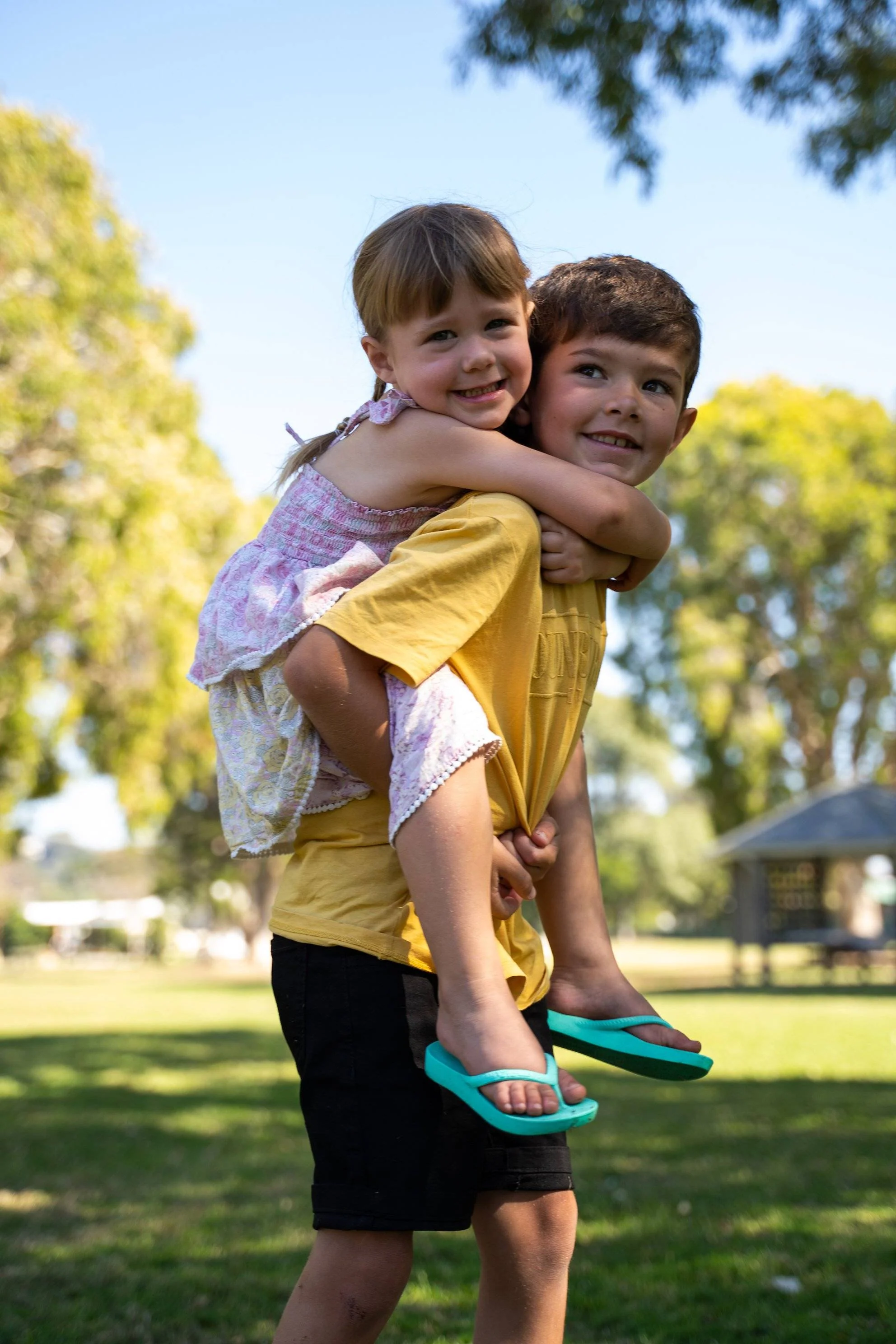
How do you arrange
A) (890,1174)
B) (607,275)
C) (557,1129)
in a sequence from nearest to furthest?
1. (557,1129)
2. (607,275)
3. (890,1174)

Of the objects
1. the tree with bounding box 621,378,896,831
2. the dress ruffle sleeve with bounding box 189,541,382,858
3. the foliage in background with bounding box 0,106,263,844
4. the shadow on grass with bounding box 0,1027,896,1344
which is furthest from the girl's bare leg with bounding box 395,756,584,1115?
the tree with bounding box 621,378,896,831

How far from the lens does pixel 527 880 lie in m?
1.84

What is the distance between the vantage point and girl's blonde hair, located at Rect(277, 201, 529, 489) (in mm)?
1857

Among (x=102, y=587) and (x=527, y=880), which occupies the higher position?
(x=102, y=587)

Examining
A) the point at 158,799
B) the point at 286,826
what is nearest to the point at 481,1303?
the point at 286,826

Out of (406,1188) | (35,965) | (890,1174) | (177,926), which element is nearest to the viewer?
(406,1188)

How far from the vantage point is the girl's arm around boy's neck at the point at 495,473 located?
1.88 m

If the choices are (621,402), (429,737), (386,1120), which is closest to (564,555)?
(621,402)

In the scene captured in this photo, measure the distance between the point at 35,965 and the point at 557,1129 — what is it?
148 feet

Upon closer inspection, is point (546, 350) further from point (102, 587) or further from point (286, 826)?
point (102, 587)

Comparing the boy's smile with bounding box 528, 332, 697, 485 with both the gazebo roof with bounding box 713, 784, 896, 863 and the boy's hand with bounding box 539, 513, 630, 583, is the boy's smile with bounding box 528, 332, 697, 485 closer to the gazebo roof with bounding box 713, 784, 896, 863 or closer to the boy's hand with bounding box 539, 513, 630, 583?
the boy's hand with bounding box 539, 513, 630, 583

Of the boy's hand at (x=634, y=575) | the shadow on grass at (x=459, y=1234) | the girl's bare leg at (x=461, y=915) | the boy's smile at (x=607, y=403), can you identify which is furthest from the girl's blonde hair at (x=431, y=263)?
the shadow on grass at (x=459, y=1234)

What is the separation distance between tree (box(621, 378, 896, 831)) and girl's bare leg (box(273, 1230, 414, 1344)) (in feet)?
92.1

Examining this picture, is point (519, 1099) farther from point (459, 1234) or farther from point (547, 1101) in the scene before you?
point (459, 1234)
